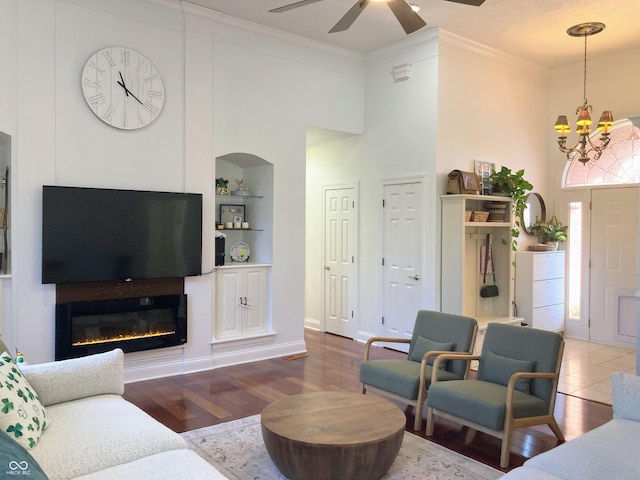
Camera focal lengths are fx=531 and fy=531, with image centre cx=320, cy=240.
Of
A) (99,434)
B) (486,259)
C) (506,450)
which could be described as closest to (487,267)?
(486,259)

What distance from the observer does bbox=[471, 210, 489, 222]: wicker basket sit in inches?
230

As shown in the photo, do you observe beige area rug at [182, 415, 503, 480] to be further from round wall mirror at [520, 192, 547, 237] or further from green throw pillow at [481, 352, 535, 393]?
round wall mirror at [520, 192, 547, 237]

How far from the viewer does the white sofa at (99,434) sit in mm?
2225

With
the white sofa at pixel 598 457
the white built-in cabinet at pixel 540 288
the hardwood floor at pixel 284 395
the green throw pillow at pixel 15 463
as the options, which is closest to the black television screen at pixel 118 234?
the hardwood floor at pixel 284 395

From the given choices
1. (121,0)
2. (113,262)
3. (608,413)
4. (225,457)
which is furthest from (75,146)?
(608,413)

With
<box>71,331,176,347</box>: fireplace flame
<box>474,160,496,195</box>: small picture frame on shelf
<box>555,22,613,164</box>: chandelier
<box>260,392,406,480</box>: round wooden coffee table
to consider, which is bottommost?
<box>260,392,406,480</box>: round wooden coffee table

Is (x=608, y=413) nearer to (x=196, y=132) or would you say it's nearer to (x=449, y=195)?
(x=449, y=195)

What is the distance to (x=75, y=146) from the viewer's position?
457 cm

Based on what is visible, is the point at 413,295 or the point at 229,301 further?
the point at 413,295

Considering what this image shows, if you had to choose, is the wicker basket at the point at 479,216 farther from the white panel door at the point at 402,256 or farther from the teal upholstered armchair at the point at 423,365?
the teal upholstered armchair at the point at 423,365

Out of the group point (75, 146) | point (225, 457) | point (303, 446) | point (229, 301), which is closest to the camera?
point (303, 446)

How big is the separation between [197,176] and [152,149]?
0.50 metres

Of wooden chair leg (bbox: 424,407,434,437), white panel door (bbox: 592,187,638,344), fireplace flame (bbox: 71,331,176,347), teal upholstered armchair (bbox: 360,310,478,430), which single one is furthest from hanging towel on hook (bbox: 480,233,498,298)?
fireplace flame (bbox: 71,331,176,347)

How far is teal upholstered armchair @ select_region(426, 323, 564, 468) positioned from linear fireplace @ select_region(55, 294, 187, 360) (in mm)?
2619
